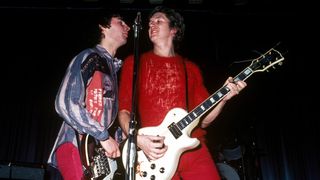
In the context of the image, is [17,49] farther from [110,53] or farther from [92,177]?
[92,177]

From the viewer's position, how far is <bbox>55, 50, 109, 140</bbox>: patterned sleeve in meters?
2.51

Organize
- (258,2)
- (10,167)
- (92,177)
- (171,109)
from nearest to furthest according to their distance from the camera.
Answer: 1. (92,177)
2. (171,109)
3. (10,167)
4. (258,2)

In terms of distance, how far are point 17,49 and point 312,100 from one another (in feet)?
16.9

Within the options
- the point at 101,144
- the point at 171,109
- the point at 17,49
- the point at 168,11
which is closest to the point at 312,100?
the point at 168,11

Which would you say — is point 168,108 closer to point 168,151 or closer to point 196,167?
point 168,151

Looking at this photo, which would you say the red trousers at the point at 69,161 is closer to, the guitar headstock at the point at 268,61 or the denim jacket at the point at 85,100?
the denim jacket at the point at 85,100

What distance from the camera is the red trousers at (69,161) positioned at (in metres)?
2.44

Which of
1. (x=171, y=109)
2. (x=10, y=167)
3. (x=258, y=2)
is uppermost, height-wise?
(x=258, y=2)

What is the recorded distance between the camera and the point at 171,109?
9.13 ft

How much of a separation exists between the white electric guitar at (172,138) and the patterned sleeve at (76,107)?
0.93 ft

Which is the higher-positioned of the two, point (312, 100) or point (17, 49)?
point (17, 49)

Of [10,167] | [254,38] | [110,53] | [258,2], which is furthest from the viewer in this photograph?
[254,38]

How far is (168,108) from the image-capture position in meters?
2.84

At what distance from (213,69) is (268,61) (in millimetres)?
2340
